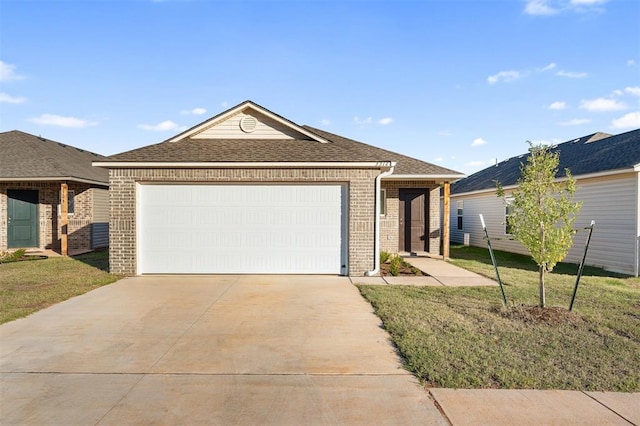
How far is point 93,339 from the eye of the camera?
16.4ft

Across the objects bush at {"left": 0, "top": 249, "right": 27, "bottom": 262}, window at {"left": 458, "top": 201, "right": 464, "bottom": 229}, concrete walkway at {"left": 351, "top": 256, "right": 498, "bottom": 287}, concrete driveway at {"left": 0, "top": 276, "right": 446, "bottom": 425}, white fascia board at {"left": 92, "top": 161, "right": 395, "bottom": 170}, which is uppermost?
white fascia board at {"left": 92, "top": 161, "right": 395, "bottom": 170}

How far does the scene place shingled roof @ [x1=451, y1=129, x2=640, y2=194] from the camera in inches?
441

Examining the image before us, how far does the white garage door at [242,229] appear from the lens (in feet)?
31.9

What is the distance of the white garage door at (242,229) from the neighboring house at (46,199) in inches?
229

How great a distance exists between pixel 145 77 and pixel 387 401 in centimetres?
1407

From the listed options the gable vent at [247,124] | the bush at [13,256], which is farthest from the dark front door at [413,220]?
the bush at [13,256]

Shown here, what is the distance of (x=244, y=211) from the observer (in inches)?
386

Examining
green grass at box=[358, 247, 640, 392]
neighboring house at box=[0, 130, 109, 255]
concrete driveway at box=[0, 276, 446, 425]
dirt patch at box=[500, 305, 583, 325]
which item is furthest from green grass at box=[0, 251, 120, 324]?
dirt patch at box=[500, 305, 583, 325]

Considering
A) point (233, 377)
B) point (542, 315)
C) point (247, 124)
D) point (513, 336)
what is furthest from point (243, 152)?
point (542, 315)

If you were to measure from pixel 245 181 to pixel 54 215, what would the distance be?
34.2 ft

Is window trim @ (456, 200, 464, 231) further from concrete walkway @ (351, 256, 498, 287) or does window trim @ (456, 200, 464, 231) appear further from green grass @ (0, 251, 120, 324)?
green grass @ (0, 251, 120, 324)

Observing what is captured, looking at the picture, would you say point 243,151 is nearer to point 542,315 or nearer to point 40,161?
point 542,315

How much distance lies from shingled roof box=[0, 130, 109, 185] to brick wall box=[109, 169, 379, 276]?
5729 mm

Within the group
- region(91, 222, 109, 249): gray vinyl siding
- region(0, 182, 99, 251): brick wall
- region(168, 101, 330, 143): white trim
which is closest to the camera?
region(168, 101, 330, 143): white trim
